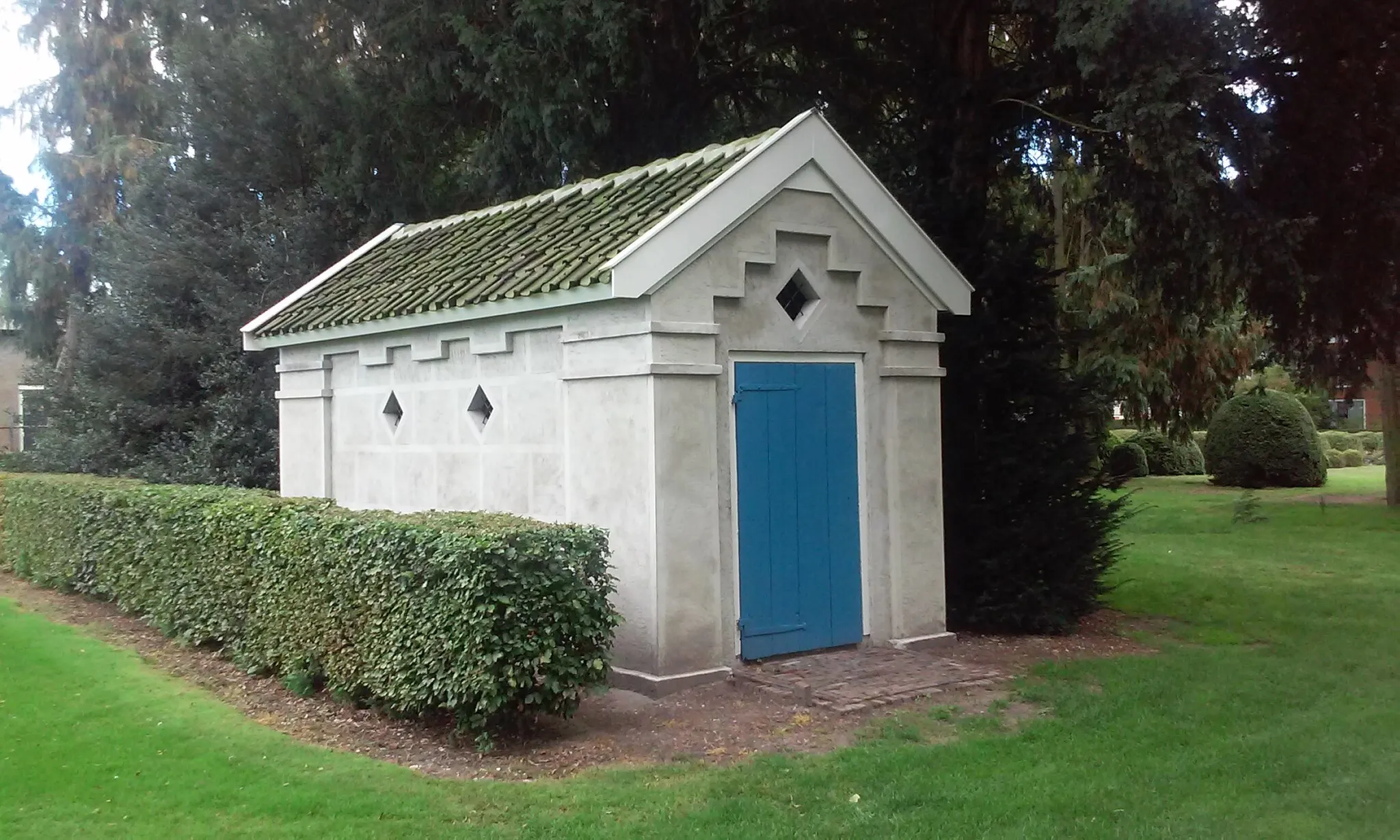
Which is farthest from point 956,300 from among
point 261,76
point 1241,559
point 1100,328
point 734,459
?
point 1100,328

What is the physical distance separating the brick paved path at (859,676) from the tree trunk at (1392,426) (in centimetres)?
1740

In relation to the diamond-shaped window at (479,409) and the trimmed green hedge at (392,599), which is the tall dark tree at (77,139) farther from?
the diamond-shaped window at (479,409)

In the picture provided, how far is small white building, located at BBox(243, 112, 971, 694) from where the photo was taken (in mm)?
8234

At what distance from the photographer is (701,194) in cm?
830

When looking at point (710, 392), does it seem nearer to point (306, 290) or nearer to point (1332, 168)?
point (1332, 168)

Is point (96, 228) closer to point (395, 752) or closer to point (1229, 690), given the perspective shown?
point (395, 752)

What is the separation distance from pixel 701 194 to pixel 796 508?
99.2 inches

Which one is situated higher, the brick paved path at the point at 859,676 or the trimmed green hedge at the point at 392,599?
the trimmed green hedge at the point at 392,599

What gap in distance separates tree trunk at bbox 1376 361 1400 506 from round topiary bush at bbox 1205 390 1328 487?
538 cm

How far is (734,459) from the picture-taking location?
867 cm

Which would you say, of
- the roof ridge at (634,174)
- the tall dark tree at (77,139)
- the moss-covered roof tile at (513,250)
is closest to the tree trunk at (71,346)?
the tall dark tree at (77,139)

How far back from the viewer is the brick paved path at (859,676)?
7.97 metres

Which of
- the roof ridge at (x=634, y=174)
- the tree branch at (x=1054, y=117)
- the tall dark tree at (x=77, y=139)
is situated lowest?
the roof ridge at (x=634, y=174)

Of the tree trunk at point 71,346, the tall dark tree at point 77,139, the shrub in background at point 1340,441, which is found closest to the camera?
the tree trunk at point 71,346
